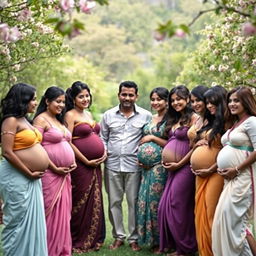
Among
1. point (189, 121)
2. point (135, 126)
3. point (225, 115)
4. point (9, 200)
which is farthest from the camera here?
point (135, 126)

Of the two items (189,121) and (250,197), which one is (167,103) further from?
(250,197)

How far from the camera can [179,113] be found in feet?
25.6

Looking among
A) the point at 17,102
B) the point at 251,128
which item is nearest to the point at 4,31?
the point at 17,102

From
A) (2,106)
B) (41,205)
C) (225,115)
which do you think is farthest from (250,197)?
(2,106)

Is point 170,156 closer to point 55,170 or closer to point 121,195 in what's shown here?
point 121,195

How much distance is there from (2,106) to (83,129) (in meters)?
1.64

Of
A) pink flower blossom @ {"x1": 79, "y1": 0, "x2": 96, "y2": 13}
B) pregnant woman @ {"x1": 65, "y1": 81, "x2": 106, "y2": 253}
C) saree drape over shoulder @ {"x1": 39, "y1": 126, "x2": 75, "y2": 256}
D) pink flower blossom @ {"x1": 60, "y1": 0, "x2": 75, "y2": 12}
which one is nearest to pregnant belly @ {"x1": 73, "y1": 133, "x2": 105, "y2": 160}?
pregnant woman @ {"x1": 65, "y1": 81, "x2": 106, "y2": 253}

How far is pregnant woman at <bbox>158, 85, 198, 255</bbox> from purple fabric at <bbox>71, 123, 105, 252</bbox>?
0.90m

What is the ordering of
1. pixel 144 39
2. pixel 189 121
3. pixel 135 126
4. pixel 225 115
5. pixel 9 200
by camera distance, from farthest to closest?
pixel 144 39, pixel 135 126, pixel 189 121, pixel 225 115, pixel 9 200

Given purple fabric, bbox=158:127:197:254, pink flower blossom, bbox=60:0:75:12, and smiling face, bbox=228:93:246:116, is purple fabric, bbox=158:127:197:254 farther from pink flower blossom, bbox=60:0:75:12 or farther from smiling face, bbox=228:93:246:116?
pink flower blossom, bbox=60:0:75:12

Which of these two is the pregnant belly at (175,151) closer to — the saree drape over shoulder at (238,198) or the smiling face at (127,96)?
the smiling face at (127,96)

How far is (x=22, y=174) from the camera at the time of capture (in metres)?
6.39

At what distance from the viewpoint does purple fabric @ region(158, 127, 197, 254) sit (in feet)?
25.0

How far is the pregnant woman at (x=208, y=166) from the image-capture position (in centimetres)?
695
